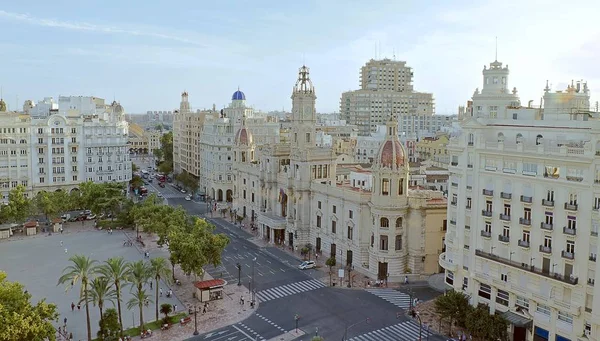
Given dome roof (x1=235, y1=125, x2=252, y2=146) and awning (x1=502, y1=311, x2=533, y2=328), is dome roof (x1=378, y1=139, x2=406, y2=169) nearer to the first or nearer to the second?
awning (x1=502, y1=311, x2=533, y2=328)

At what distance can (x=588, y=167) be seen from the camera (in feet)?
175

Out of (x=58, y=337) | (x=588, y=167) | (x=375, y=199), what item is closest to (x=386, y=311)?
(x=375, y=199)

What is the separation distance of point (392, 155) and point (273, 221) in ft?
102

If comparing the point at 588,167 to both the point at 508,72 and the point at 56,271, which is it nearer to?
the point at 508,72

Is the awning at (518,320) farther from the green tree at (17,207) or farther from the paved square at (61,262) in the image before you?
the green tree at (17,207)

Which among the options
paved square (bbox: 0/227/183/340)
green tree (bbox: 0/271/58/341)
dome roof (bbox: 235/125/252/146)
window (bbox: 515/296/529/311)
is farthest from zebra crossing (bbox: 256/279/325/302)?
dome roof (bbox: 235/125/252/146)

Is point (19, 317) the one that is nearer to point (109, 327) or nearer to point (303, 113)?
point (109, 327)

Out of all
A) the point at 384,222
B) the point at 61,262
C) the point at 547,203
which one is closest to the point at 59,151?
the point at 61,262

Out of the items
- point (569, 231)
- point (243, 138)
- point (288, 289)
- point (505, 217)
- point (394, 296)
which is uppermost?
point (243, 138)

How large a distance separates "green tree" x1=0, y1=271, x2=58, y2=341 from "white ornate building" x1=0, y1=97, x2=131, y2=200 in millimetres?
85842

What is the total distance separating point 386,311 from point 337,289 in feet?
33.2

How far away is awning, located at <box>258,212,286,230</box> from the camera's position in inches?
4023

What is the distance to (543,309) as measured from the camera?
2277 inches

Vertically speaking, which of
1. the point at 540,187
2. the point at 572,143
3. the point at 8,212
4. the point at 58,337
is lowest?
the point at 58,337
